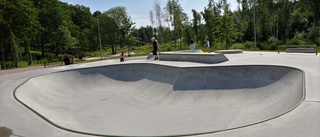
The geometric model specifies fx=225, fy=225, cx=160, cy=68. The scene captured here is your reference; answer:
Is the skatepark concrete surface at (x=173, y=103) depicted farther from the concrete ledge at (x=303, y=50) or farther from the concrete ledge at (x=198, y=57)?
the concrete ledge at (x=303, y=50)

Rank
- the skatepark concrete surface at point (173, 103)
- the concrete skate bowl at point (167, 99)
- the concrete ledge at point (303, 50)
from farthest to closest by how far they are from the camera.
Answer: the concrete ledge at point (303, 50), the concrete skate bowl at point (167, 99), the skatepark concrete surface at point (173, 103)

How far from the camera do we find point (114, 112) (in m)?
9.36

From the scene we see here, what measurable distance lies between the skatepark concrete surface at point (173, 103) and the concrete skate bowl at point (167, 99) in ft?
0.11

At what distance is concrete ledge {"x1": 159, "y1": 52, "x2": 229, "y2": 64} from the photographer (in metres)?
14.2

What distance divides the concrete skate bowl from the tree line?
19.8 meters

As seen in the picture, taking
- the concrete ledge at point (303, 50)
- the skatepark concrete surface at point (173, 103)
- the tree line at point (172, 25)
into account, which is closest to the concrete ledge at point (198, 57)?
the skatepark concrete surface at point (173, 103)

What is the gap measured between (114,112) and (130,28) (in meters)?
29.9

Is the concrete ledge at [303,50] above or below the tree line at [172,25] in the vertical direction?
below

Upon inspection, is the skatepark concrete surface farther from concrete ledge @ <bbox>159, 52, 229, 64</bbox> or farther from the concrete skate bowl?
concrete ledge @ <bbox>159, 52, 229, 64</bbox>

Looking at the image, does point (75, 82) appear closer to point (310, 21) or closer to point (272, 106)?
point (272, 106)

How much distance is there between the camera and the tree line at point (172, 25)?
30.5 metres

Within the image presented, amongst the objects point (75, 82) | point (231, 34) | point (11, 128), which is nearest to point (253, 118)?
point (11, 128)

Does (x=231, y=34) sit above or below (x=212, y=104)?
above

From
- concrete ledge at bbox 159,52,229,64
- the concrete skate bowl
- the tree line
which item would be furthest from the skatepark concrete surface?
the tree line
